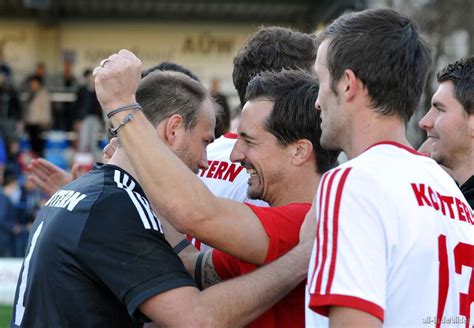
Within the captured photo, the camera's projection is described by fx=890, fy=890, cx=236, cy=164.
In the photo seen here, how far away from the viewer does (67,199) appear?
10.3ft

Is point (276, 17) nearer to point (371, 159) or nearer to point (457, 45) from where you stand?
point (457, 45)

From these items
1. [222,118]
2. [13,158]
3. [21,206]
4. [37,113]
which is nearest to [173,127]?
[222,118]

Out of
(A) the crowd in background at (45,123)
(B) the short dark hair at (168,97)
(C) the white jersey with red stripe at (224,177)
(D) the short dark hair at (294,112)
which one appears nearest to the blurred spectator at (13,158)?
(A) the crowd in background at (45,123)

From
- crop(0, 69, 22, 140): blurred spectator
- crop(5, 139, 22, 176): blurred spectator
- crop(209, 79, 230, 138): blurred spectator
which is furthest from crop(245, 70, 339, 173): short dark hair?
crop(0, 69, 22, 140): blurred spectator

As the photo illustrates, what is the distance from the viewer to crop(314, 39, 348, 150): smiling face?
106 inches

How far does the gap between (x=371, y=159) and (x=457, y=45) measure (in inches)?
985

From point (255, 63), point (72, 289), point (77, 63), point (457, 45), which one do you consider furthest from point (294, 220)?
point (457, 45)

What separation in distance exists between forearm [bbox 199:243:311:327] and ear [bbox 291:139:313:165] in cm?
43

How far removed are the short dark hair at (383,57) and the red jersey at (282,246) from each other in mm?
585

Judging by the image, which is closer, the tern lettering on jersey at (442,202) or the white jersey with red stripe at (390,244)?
the white jersey with red stripe at (390,244)

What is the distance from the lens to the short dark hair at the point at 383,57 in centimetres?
261

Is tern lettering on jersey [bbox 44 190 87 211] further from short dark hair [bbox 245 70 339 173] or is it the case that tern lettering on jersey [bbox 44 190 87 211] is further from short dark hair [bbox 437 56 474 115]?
short dark hair [bbox 437 56 474 115]

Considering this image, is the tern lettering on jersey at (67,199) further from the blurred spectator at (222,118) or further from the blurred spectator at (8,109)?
the blurred spectator at (8,109)

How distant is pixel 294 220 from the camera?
3.10 meters
